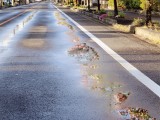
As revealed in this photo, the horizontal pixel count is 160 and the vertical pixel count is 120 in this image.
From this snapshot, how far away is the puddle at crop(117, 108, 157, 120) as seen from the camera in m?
5.95

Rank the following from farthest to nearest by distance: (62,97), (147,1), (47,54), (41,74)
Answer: (147,1)
(47,54)
(41,74)
(62,97)

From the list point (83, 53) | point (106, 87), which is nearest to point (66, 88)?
point (106, 87)

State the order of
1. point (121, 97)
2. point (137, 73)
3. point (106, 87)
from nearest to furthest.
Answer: point (121, 97)
point (106, 87)
point (137, 73)

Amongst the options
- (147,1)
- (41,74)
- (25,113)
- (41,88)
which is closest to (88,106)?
(25,113)

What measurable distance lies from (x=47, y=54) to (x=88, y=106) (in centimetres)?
627

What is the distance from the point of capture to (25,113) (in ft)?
20.1

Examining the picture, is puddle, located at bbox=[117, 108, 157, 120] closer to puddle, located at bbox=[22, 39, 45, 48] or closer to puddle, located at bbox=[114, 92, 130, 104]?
puddle, located at bbox=[114, 92, 130, 104]

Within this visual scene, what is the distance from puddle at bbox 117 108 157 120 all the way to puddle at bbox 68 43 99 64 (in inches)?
190

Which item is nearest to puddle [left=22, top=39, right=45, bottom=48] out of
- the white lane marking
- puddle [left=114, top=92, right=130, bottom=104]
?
the white lane marking

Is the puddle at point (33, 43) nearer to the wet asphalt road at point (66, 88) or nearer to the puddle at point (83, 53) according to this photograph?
the puddle at point (83, 53)

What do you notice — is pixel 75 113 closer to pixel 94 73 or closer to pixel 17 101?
pixel 17 101

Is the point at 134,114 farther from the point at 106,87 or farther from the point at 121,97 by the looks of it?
the point at 106,87

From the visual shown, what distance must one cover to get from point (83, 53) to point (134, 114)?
686cm

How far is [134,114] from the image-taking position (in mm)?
6129
